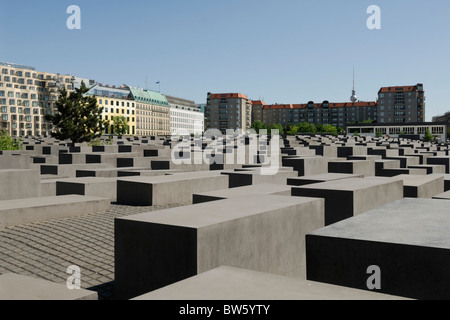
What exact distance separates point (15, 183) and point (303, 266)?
8414mm

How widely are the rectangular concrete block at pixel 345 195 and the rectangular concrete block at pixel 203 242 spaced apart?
6.86ft

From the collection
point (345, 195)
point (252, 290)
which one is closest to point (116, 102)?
point (345, 195)

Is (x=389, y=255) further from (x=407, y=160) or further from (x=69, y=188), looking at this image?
(x=407, y=160)

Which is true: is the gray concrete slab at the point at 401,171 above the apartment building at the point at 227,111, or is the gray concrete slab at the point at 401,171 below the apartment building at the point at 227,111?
below

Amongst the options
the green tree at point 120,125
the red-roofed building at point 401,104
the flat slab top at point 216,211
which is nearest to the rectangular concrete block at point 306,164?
the flat slab top at point 216,211

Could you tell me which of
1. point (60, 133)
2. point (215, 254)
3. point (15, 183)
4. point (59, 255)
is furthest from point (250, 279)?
point (60, 133)

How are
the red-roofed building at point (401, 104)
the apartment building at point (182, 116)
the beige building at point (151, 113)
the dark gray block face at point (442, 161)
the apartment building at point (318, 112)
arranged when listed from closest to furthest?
the dark gray block face at point (442, 161), the beige building at point (151, 113), the red-roofed building at point (401, 104), the apartment building at point (182, 116), the apartment building at point (318, 112)

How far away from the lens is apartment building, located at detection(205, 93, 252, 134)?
577 ft

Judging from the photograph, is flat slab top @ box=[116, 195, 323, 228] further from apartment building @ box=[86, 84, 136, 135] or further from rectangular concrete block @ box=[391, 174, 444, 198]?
apartment building @ box=[86, 84, 136, 135]

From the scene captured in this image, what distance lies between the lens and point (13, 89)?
406 ft

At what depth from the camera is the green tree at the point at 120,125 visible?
419ft

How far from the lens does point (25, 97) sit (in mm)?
127188

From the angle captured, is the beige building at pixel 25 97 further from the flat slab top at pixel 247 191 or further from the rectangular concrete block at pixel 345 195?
the rectangular concrete block at pixel 345 195
